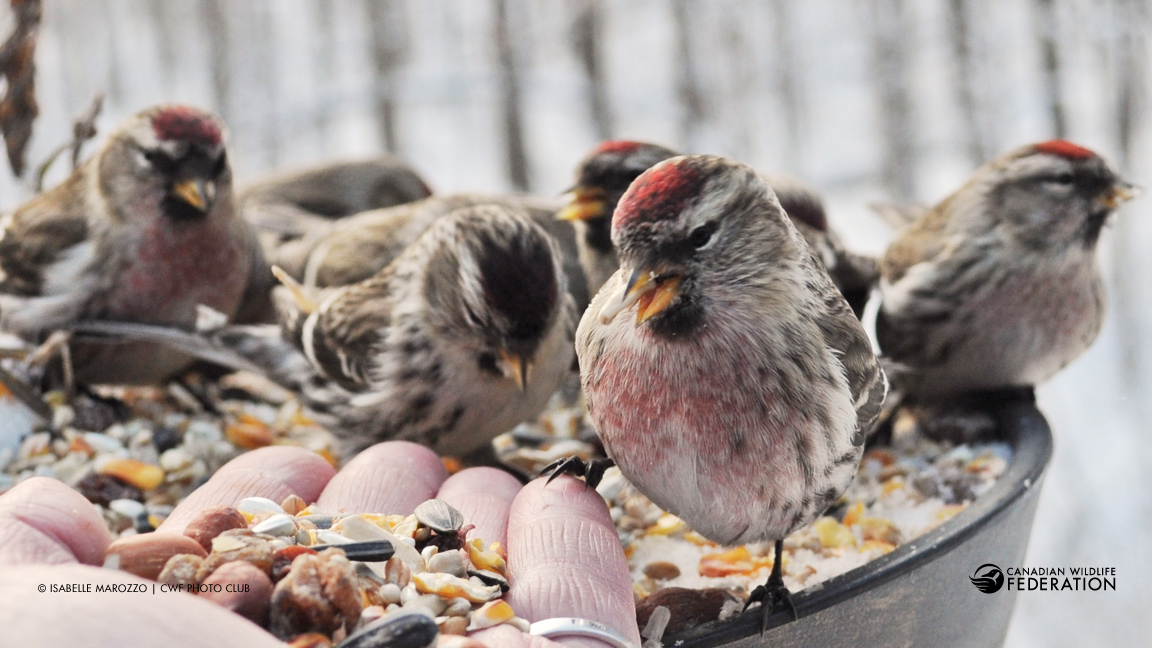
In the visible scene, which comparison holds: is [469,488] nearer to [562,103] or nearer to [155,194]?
[155,194]

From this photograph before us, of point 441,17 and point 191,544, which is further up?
point 441,17

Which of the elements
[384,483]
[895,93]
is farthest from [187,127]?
[895,93]

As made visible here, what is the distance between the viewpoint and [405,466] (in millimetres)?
1175

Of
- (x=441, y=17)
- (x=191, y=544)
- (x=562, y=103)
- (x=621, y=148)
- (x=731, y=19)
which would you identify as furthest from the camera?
(x=441, y=17)

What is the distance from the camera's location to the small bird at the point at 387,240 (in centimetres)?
174

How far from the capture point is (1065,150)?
161 cm

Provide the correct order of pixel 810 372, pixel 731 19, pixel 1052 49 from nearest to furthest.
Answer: pixel 810 372, pixel 1052 49, pixel 731 19

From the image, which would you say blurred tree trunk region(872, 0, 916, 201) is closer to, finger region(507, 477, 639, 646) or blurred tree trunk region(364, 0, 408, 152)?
blurred tree trunk region(364, 0, 408, 152)

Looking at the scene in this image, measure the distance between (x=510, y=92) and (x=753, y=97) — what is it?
1.10m

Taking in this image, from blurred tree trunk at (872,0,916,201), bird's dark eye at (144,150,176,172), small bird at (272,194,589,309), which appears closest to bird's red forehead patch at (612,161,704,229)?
small bird at (272,194,589,309)

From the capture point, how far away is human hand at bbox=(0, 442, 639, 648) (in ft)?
2.04

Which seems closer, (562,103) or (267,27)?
(562,103)

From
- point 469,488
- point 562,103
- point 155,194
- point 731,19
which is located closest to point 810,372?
point 469,488

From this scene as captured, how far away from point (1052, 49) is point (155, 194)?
3.11 m
